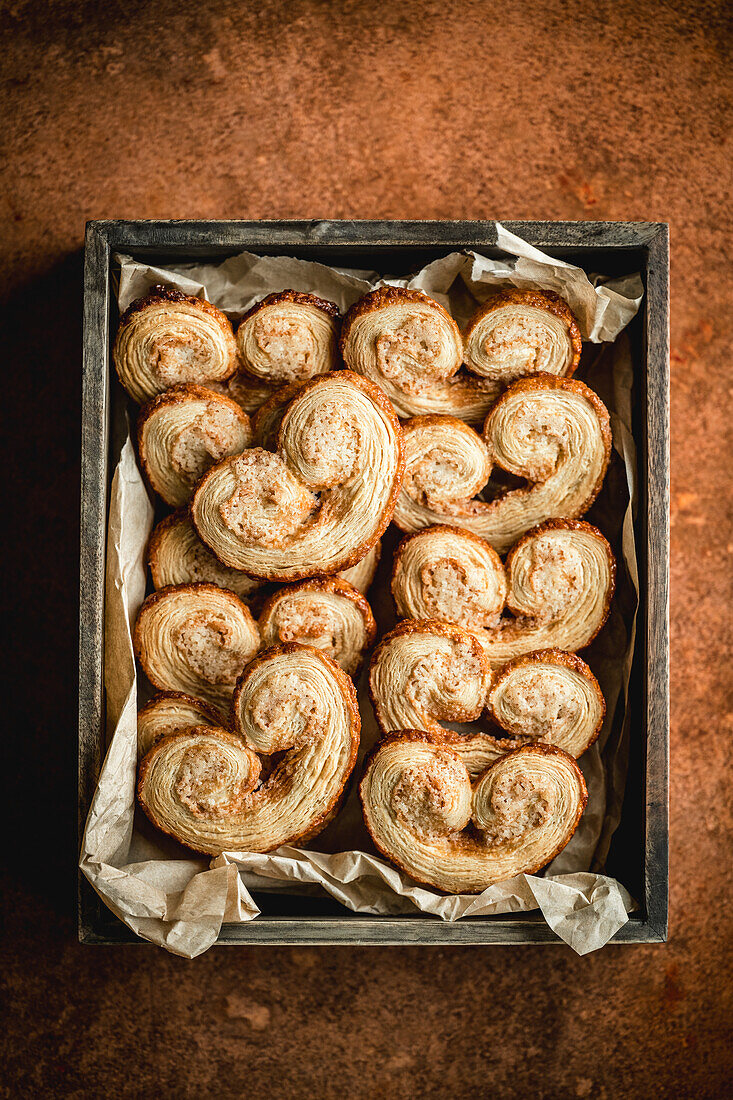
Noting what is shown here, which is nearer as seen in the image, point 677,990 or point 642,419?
point 642,419

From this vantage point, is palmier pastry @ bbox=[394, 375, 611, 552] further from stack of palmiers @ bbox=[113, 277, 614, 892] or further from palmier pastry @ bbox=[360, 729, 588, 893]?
palmier pastry @ bbox=[360, 729, 588, 893]

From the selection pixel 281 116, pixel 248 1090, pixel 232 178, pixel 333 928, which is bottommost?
pixel 248 1090

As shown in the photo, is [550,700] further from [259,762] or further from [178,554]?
[178,554]

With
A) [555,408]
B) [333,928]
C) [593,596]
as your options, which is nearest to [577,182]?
[555,408]

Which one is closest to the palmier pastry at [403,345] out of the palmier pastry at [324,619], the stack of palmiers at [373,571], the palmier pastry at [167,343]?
the stack of palmiers at [373,571]

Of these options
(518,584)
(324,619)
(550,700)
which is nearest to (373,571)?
(324,619)

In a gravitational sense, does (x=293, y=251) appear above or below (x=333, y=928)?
above

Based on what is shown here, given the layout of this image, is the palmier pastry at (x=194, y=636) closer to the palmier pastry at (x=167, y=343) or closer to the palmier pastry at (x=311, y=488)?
the palmier pastry at (x=311, y=488)

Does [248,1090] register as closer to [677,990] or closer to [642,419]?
[677,990]
